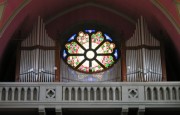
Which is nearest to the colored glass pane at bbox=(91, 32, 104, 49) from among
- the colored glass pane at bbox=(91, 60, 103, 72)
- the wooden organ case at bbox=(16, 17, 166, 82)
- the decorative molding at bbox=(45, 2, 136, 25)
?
the colored glass pane at bbox=(91, 60, 103, 72)

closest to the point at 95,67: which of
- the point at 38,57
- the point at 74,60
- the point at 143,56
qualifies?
the point at 74,60

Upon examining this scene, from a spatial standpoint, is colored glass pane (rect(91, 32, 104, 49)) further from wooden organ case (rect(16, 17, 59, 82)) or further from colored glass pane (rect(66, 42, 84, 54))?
wooden organ case (rect(16, 17, 59, 82))

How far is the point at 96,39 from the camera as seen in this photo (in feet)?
64.6

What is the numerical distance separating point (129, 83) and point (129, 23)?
3247mm

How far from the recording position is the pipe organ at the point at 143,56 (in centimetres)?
1778

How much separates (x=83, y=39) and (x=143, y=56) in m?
2.51

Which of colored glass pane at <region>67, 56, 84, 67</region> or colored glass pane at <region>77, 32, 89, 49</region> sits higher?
colored glass pane at <region>77, 32, 89, 49</region>

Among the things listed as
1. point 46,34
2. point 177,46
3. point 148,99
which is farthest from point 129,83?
point 46,34

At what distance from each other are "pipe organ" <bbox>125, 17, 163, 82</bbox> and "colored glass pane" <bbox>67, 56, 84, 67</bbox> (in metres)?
1.71

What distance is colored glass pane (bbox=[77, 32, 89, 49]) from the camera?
1962 cm

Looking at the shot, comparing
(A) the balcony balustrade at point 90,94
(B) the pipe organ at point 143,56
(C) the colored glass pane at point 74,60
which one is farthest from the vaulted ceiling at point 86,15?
(A) the balcony balustrade at point 90,94

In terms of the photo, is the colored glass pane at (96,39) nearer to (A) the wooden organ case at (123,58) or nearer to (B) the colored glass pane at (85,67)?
(B) the colored glass pane at (85,67)

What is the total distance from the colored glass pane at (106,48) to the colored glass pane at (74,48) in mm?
586

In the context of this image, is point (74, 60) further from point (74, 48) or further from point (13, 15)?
point (13, 15)
